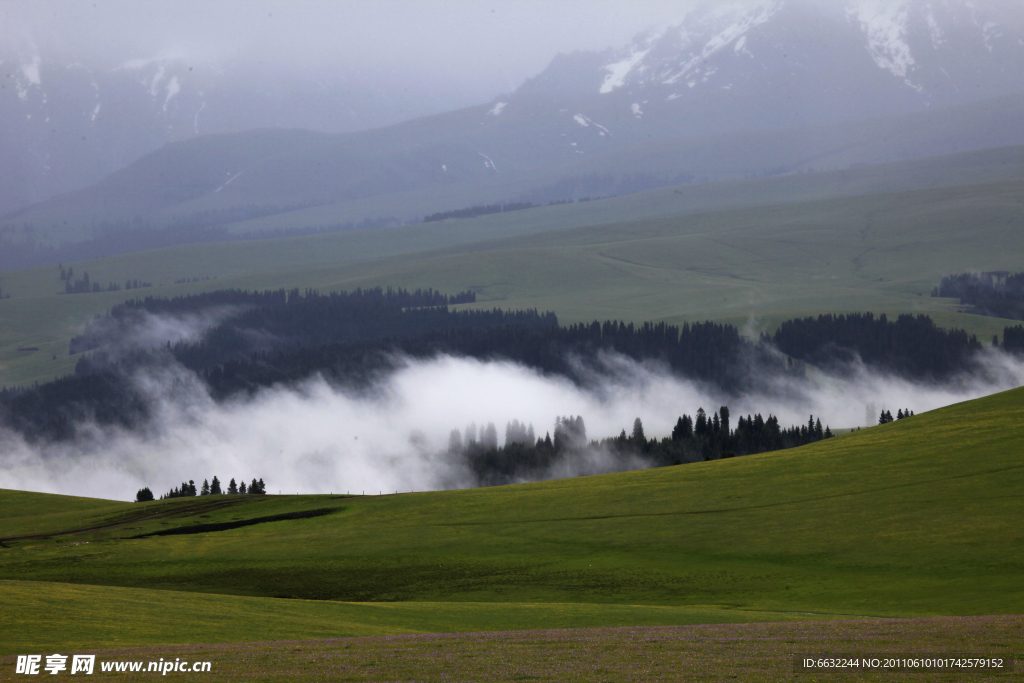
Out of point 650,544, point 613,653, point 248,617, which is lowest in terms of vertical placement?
point 613,653

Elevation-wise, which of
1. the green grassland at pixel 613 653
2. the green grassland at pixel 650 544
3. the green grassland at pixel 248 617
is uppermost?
the green grassland at pixel 650 544

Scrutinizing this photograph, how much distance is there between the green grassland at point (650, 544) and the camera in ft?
189

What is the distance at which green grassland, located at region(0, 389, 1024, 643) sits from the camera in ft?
189

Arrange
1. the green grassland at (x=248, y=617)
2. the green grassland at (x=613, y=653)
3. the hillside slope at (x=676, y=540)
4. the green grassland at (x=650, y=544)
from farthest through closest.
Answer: the hillside slope at (x=676, y=540)
the green grassland at (x=650, y=544)
the green grassland at (x=248, y=617)
the green grassland at (x=613, y=653)

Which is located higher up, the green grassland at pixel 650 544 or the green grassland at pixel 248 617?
the green grassland at pixel 650 544

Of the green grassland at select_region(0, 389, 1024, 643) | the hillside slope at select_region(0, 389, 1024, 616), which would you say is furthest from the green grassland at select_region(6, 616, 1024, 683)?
the hillside slope at select_region(0, 389, 1024, 616)

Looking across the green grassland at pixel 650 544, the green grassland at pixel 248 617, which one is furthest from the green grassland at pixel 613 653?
the green grassland at pixel 650 544

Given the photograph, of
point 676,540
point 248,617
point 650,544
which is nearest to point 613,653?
point 248,617

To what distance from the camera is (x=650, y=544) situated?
7606cm

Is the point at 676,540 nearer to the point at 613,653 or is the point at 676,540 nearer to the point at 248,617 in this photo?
the point at 248,617

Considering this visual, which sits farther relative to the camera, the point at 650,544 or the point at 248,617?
the point at 650,544

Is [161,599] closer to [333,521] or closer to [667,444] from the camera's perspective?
[333,521]

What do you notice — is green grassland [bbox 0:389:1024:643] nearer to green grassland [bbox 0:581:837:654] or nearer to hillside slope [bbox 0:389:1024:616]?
hillside slope [bbox 0:389:1024:616]

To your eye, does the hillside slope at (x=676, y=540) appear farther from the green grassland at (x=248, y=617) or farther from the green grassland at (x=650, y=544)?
the green grassland at (x=248, y=617)
